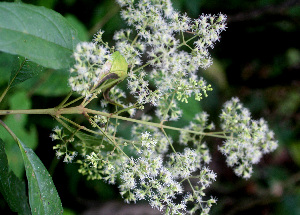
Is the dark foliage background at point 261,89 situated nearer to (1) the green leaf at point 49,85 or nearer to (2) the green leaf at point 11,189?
(1) the green leaf at point 49,85

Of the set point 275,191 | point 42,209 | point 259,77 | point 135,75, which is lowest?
point 42,209

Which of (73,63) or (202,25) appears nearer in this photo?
(73,63)

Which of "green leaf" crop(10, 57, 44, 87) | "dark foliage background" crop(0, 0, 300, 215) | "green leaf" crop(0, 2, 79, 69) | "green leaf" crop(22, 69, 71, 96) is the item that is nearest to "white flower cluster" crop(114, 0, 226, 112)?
"green leaf" crop(0, 2, 79, 69)

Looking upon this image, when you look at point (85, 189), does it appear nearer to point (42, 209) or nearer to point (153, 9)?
point (42, 209)

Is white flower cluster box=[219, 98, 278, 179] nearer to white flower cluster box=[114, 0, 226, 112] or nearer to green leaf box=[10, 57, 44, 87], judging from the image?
white flower cluster box=[114, 0, 226, 112]

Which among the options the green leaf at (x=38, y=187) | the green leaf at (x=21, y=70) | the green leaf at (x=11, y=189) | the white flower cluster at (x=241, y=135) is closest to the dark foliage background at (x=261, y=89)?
the green leaf at (x=11, y=189)

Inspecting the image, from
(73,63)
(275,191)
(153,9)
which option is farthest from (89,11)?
(275,191)
